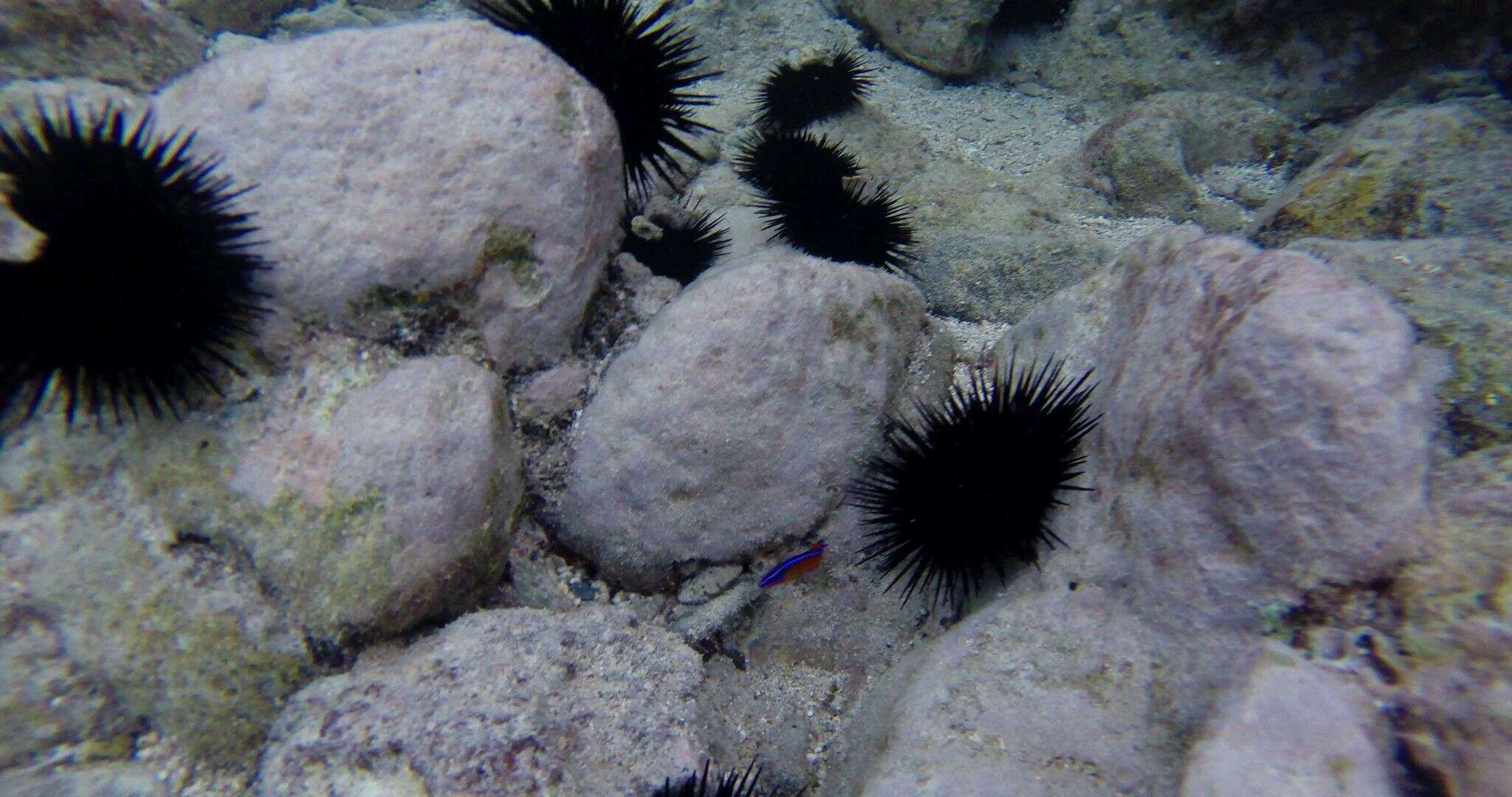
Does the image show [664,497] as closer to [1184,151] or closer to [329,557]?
[329,557]

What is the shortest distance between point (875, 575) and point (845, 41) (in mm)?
6965

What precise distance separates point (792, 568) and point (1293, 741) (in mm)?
1861

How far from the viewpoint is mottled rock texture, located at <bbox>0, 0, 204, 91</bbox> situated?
3.41 metres

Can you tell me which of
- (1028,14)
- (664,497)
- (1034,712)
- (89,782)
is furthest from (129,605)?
(1028,14)

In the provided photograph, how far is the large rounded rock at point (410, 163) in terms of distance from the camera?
9.66ft

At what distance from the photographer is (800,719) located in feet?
11.0

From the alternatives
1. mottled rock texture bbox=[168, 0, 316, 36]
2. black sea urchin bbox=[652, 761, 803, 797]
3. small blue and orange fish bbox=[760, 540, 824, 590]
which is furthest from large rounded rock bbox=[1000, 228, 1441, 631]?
mottled rock texture bbox=[168, 0, 316, 36]

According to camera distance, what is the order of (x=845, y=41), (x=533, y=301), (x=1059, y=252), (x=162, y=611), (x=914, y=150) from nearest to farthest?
(x=162, y=611) → (x=533, y=301) → (x=1059, y=252) → (x=914, y=150) → (x=845, y=41)

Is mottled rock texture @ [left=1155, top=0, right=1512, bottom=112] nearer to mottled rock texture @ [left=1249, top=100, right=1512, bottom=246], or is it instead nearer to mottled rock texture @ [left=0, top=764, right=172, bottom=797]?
mottled rock texture @ [left=1249, top=100, right=1512, bottom=246]

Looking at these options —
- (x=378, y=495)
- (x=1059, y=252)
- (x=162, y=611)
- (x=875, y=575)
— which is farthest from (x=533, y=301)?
(x=1059, y=252)

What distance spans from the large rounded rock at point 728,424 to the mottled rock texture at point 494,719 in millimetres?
539

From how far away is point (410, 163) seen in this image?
3.02 meters

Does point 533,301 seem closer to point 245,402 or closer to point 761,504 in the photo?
point 245,402

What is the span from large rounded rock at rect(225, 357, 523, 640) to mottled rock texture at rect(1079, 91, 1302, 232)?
18.2 feet
